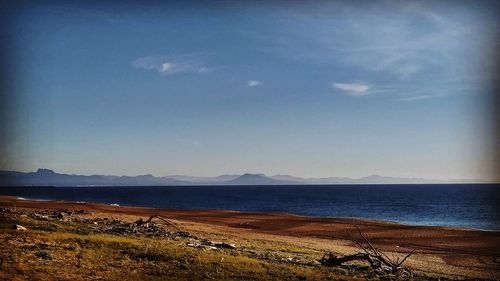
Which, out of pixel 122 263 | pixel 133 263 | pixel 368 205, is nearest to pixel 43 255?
pixel 122 263

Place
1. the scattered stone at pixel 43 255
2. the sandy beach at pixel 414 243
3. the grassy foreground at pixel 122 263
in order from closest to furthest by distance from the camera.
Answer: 1. the grassy foreground at pixel 122 263
2. the scattered stone at pixel 43 255
3. the sandy beach at pixel 414 243

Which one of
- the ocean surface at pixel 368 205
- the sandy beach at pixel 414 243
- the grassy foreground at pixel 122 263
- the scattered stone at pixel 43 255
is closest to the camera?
the grassy foreground at pixel 122 263

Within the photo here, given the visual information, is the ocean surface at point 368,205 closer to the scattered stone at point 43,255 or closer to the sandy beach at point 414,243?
the sandy beach at point 414,243

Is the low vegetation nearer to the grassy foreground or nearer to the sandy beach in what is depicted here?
the grassy foreground

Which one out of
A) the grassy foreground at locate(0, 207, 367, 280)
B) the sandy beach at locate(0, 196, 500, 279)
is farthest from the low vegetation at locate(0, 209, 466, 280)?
the sandy beach at locate(0, 196, 500, 279)

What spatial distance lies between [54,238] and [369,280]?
1214 cm

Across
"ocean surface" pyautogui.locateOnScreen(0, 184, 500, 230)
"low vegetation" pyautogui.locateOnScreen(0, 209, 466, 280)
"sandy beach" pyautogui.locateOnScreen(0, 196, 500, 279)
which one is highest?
"low vegetation" pyautogui.locateOnScreen(0, 209, 466, 280)

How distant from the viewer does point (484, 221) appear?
5375cm

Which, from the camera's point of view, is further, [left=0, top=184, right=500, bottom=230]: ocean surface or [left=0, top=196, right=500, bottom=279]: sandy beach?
[left=0, top=184, right=500, bottom=230]: ocean surface

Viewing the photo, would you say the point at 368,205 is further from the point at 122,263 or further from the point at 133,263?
the point at 122,263

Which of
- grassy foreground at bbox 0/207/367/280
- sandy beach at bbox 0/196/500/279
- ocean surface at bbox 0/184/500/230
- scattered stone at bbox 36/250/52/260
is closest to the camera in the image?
grassy foreground at bbox 0/207/367/280

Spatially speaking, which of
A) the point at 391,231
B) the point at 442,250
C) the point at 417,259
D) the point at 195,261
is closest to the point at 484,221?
the point at 391,231

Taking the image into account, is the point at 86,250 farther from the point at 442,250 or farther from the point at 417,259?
the point at 442,250

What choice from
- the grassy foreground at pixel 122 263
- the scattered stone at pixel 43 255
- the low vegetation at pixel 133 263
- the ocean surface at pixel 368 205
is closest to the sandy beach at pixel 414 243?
the ocean surface at pixel 368 205
